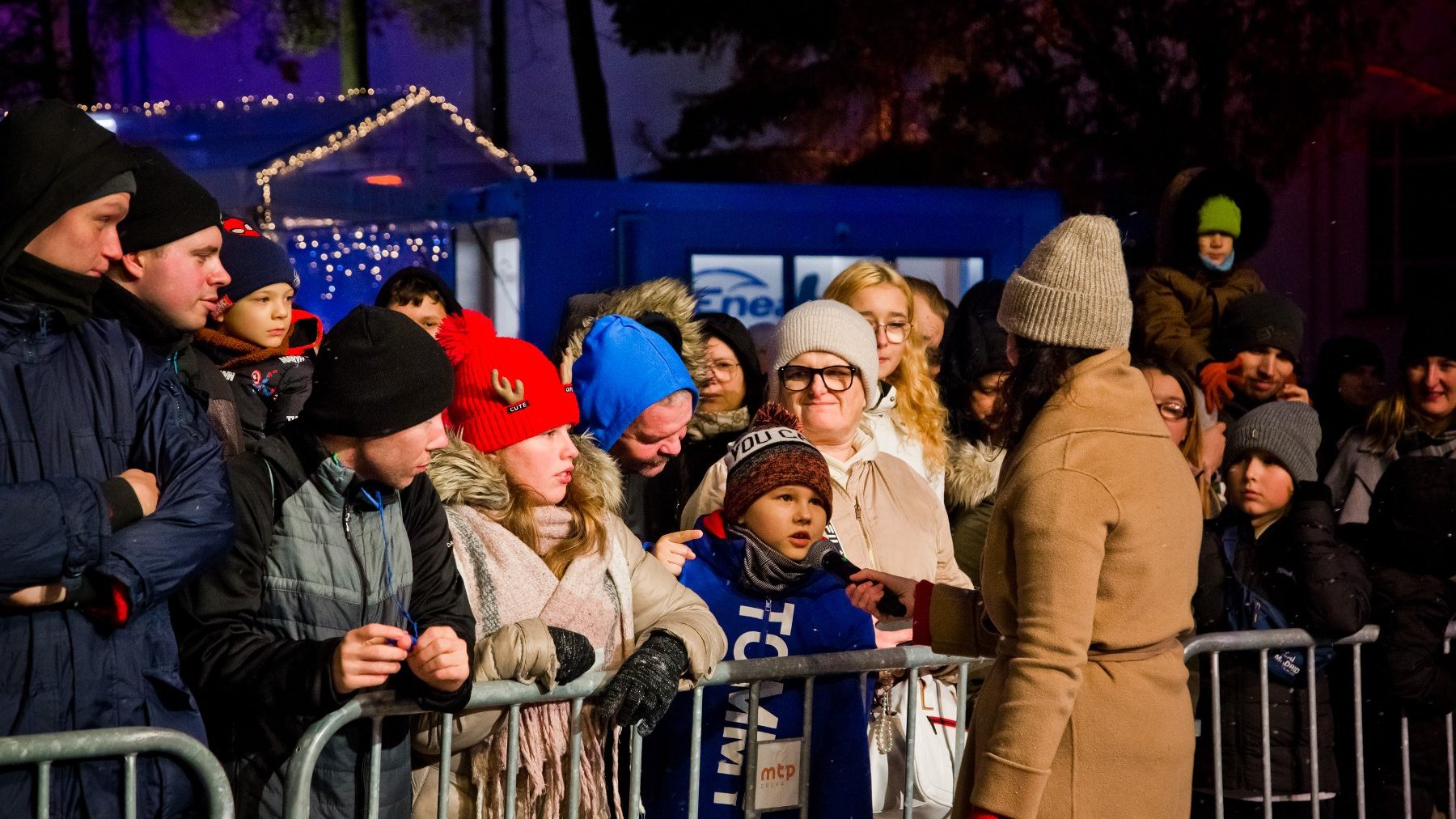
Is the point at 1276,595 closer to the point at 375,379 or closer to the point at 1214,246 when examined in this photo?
the point at 1214,246

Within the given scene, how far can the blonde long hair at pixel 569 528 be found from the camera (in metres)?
3.72

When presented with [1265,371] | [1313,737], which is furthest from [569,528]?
[1265,371]

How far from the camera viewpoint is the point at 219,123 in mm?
12156

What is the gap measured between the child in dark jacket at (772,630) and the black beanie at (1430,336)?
130 inches

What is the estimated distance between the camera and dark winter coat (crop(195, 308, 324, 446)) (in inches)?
172

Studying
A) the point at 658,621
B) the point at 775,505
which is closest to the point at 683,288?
the point at 775,505

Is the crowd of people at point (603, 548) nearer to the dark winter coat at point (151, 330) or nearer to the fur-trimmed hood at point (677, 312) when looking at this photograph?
the dark winter coat at point (151, 330)

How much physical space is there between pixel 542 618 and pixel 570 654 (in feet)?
0.87

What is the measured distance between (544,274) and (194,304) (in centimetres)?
744

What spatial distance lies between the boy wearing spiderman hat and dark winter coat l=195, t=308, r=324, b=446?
3.80 ft

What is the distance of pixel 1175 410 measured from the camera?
5.62 meters

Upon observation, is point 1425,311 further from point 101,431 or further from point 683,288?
point 101,431

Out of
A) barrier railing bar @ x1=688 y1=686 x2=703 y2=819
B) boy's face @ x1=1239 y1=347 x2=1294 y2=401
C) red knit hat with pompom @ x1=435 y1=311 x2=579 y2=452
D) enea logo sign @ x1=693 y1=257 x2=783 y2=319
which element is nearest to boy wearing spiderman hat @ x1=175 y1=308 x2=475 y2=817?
red knit hat with pompom @ x1=435 y1=311 x2=579 y2=452

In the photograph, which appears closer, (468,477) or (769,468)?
(468,477)
